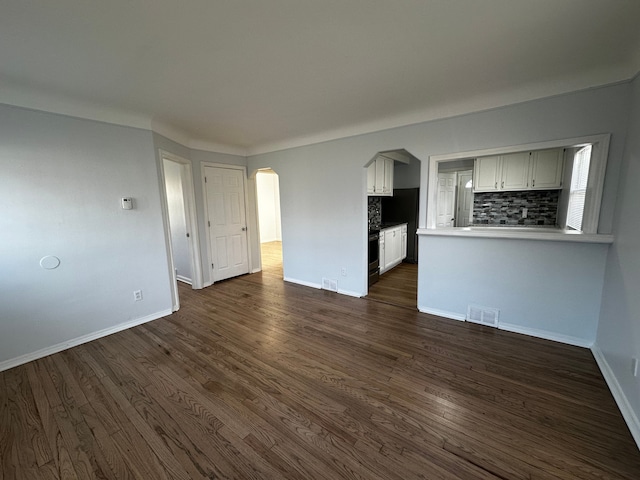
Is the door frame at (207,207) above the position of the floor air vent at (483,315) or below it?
above

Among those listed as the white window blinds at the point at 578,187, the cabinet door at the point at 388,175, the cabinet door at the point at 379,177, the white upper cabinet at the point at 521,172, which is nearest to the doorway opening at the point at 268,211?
the cabinet door at the point at 388,175

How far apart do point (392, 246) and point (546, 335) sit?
2805mm

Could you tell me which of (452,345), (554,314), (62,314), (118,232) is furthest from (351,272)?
(62,314)

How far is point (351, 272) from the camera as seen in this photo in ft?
13.1

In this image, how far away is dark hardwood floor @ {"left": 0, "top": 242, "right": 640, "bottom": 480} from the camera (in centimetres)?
145

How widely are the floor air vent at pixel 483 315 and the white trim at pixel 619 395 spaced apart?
775mm

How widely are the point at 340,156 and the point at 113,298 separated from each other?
3384 millimetres

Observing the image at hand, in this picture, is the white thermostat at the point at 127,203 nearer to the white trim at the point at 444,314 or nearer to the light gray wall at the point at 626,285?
the white trim at the point at 444,314

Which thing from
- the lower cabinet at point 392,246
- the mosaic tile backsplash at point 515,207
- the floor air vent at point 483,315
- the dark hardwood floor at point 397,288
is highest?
the mosaic tile backsplash at point 515,207

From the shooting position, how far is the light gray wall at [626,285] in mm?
1718

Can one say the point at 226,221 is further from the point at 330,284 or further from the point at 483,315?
the point at 483,315

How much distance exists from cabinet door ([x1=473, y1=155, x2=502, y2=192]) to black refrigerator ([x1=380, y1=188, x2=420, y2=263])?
4.19 ft

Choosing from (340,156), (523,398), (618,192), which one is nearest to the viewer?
(523,398)

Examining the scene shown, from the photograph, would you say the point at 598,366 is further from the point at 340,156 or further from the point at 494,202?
the point at 340,156
